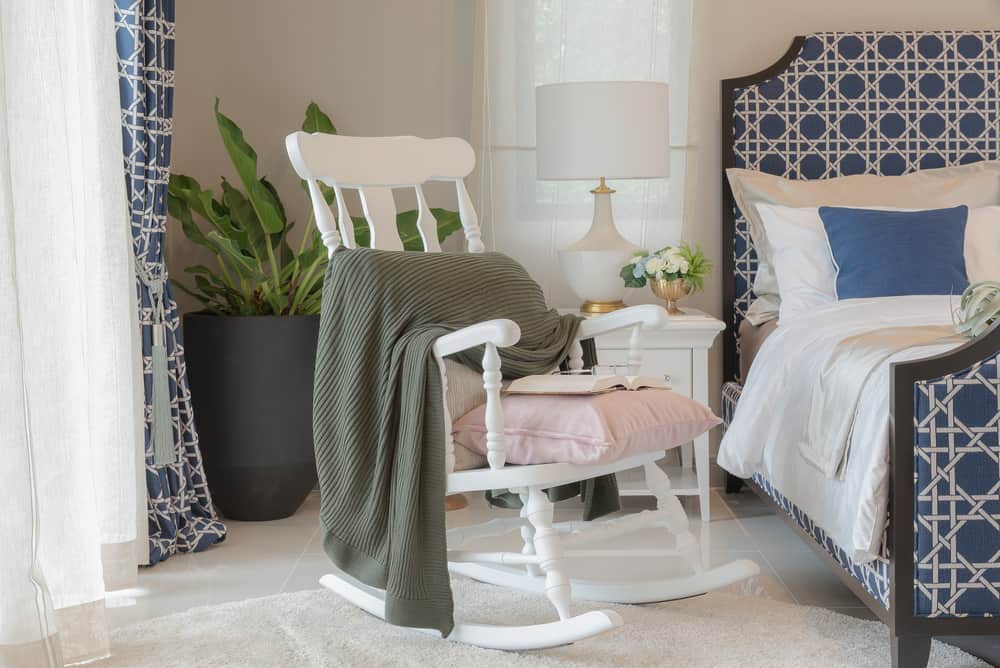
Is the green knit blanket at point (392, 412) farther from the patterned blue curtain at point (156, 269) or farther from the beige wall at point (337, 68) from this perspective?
the beige wall at point (337, 68)

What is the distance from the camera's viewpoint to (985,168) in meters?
3.58

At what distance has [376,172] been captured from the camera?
8.62ft

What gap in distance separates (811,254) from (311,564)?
1729mm

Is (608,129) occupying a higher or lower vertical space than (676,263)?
higher

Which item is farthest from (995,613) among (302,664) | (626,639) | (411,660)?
(302,664)

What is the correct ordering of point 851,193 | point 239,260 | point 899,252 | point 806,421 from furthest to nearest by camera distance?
1. point 851,193
2. point 239,260
3. point 899,252
4. point 806,421

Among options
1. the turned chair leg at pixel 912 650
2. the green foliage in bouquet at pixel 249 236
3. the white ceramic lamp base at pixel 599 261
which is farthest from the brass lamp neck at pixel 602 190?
the turned chair leg at pixel 912 650

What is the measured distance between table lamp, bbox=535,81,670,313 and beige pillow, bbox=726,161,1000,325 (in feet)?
1.40

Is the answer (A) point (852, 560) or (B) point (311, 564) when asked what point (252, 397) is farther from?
(A) point (852, 560)

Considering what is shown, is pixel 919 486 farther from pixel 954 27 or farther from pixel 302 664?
pixel 954 27

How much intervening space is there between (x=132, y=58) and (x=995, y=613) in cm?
237

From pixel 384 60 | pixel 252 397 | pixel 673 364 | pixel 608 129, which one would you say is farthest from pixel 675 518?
pixel 384 60

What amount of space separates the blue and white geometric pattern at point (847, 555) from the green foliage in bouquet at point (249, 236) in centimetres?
131

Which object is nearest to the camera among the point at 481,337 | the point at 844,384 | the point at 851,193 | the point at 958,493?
the point at 958,493
